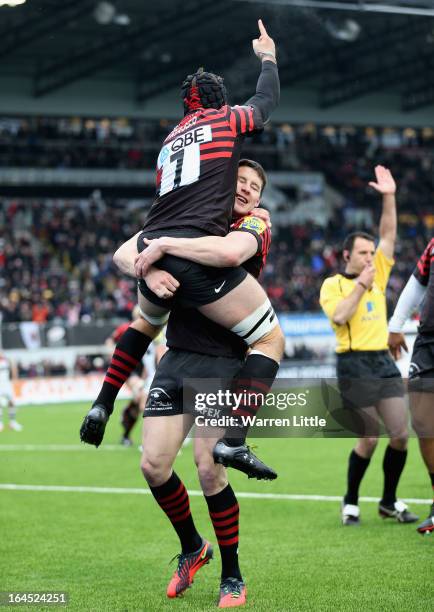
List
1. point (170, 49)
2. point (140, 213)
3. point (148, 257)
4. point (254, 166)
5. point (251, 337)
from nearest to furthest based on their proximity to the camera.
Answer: point (148, 257) → point (251, 337) → point (254, 166) → point (170, 49) → point (140, 213)

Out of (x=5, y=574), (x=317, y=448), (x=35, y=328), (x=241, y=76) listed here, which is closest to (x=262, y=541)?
(x=5, y=574)

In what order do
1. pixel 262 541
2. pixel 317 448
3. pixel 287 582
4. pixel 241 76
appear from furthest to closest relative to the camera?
pixel 317 448, pixel 241 76, pixel 262 541, pixel 287 582

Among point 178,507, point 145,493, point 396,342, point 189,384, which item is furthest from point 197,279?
point 145,493

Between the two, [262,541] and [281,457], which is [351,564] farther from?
[281,457]

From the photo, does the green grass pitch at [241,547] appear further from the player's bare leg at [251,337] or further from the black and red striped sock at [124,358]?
the black and red striped sock at [124,358]

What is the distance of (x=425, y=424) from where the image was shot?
638cm

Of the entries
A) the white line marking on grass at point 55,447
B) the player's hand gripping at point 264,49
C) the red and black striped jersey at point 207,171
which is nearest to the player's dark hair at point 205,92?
the red and black striped jersey at point 207,171

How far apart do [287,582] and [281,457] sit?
7205mm

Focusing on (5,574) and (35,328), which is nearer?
(5,574)

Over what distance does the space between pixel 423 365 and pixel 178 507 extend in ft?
6.92

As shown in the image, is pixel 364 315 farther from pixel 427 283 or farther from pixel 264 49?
pixel 264 49

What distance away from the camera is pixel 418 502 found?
26.6ft

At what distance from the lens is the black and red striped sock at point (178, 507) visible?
5.08 metres

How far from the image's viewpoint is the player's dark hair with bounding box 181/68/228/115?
16.3ft
